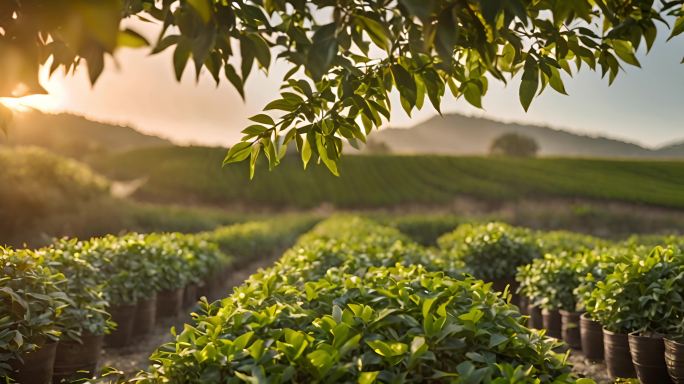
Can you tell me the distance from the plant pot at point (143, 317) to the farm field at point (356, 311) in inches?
0.7

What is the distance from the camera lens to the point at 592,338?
6336mm

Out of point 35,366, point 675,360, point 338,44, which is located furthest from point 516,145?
point 338,44

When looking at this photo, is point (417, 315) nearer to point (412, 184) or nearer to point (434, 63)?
point (434, 63)

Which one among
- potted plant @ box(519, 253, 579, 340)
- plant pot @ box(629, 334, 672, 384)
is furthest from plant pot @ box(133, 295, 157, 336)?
plant pot @ box(629, 334, 672, 384)

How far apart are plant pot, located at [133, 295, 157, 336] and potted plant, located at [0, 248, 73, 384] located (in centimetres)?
292

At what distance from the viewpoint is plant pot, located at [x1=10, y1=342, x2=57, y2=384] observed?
4.34 m

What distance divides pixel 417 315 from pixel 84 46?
2003 mm

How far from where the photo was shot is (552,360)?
2625mm

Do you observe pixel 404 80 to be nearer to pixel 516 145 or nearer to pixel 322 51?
pixel 322 51

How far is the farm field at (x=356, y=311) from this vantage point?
2332 millimetres

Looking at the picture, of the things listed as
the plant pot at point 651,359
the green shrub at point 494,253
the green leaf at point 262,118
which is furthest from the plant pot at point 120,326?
the plant pot at point 651,359

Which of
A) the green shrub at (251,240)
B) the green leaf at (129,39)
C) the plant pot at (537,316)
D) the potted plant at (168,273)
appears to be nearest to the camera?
the green leaf at (129,39)

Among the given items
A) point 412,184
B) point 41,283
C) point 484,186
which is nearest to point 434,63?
point 41,283

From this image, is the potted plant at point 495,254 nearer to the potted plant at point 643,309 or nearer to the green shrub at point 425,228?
the potted plant at point 643,309
